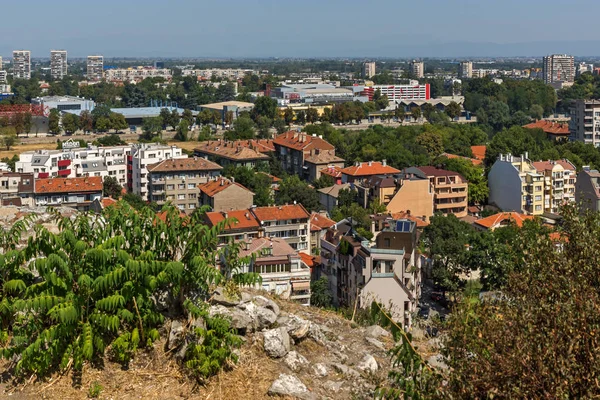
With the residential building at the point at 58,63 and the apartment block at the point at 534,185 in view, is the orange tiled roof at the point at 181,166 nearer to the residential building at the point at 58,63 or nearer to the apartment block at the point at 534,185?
the apartment block at the point at 534,185

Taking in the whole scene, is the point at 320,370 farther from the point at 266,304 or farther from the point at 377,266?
the point at 377,266

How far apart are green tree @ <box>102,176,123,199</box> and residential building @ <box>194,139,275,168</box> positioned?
5476mm

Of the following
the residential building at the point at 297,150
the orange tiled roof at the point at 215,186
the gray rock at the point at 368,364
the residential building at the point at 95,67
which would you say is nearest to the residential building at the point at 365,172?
the residential building at the point at 297,150

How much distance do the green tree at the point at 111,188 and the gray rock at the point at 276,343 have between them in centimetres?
2304

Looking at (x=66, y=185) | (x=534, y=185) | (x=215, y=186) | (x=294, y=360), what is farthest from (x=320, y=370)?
(x=534, y=185)

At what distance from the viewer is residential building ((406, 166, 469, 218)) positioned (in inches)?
1030

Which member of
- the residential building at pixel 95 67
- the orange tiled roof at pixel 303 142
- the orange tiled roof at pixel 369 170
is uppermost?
the residential building at pixel 95 67

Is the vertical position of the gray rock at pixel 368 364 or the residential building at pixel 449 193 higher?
the gray rock at pixel 368 364

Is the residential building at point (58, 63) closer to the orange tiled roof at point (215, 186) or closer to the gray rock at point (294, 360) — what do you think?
the orange tiled roof at point (215, 186)

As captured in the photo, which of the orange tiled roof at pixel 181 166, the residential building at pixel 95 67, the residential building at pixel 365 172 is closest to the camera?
the orange tiled roof at pixel 181 166

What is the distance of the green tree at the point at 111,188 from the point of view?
26.5 metres

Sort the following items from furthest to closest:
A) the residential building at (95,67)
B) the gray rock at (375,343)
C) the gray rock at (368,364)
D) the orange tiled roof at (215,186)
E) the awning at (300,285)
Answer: the residential building at (95,67) < the orange tiled roof at (215,186) < the awning at (300,285) < the gray rock at (375,343) < the gray rock at (368,364)

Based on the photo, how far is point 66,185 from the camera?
24.1 m

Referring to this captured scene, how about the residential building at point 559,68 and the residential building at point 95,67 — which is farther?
the residential building at point 95,67
